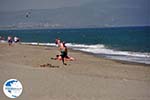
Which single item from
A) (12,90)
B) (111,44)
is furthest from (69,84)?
(111,44)

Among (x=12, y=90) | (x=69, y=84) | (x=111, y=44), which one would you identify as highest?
(x=12, y=90)

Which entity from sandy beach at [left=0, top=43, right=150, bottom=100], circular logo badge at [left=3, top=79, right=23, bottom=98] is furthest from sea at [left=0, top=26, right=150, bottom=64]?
circular logo badge at [left=3, top=79, right=23, bottom=98]

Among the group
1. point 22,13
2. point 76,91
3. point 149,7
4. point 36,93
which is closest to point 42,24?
point 22,13

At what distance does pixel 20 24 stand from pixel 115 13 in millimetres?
1055

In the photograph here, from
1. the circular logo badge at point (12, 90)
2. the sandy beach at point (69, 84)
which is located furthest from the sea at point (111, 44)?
the circular logo badge at point (12, 90)

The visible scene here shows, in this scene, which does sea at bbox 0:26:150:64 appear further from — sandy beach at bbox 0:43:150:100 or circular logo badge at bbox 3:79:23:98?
circular logo badge at bbox 3:79:23:98

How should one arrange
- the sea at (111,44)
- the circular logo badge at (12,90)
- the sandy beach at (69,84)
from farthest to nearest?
the sea at (111,44) < the sandy beach at (69,84) < the circular logo badge at (12,90)

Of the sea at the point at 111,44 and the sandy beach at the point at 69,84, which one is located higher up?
the sandy beach at the point at 69,84

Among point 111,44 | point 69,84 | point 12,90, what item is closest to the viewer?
point 12,90

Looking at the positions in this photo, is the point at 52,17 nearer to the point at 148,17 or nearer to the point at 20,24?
the point at 20,24

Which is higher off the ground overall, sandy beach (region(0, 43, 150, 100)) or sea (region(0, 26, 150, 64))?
sandy beach (region(0, 43, 150, 100))

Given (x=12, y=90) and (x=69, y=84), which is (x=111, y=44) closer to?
(x=69, y=84)

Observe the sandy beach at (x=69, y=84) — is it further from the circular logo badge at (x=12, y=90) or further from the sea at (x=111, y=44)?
the sea at (x=111, y=44)

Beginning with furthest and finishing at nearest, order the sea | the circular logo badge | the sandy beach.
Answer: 1. the sea
2. the sandy beach
3. the circular logo badge
